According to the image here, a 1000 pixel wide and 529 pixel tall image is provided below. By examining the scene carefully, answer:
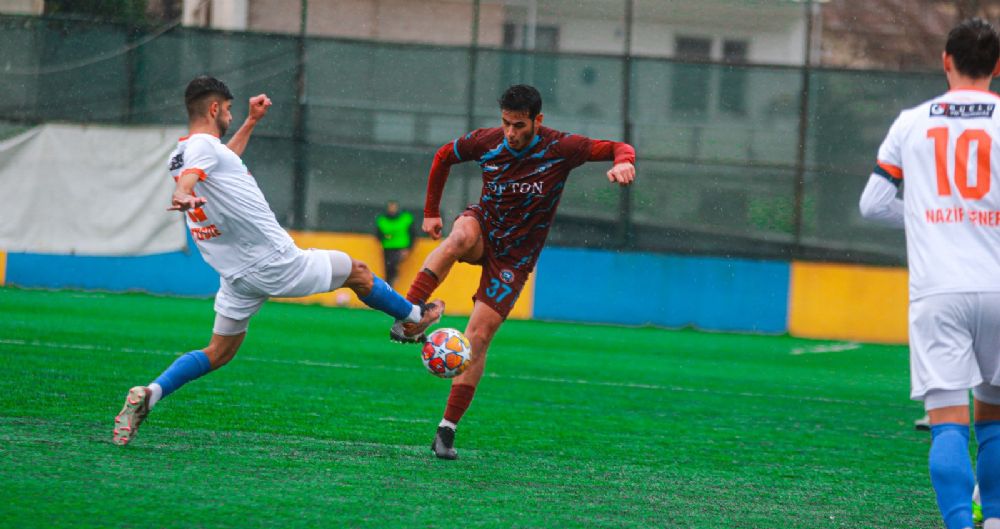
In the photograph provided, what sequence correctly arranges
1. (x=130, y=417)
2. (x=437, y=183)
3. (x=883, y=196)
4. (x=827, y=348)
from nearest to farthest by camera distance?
(x=883, y=196) → (x=130, y=417) → (x=437, y=183) → (x=827, y=348)

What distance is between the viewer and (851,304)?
18.1 m

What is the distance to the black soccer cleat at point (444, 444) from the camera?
6.17 metres

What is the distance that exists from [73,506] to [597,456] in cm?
301

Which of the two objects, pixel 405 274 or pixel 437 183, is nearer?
pixel 437 183

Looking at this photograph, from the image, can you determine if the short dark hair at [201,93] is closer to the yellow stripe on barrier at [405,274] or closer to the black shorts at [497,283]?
the black shorts at [497,283]

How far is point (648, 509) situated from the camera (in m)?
5.14

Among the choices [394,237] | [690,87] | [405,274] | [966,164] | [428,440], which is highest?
[690,87]

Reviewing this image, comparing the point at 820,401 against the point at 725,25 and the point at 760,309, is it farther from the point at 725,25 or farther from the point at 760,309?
the point at 725,25

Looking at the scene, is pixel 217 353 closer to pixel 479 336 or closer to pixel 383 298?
pixel 383 298

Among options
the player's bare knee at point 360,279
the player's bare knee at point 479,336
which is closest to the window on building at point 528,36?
the player's bare knee at point 479,336

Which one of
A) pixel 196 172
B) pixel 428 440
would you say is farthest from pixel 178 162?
pixel 428 440

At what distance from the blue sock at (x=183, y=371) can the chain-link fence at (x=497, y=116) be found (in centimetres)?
1277

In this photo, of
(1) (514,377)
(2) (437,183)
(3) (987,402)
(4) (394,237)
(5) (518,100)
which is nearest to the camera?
(3) (987,402)

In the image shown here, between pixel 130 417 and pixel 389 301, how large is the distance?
1373 mm
